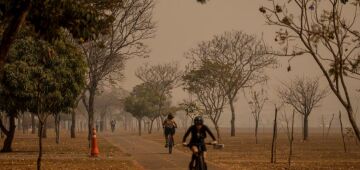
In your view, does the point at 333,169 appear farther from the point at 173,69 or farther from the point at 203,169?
the point at 173,69

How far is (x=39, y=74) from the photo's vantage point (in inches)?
1157

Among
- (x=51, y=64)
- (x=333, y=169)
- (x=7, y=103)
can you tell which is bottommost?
(x=333, y=169)

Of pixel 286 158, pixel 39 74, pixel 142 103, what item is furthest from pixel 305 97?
pixel 39 74

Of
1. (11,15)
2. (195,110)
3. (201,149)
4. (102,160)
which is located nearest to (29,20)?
(11,15)

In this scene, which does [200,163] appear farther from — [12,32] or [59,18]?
[12,32]

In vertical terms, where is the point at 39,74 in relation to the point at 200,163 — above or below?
above

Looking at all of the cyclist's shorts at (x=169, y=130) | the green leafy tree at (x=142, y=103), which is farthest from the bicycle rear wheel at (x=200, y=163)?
the green leafy tree at (x=142, y=103)

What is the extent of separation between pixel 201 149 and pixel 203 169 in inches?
23.1

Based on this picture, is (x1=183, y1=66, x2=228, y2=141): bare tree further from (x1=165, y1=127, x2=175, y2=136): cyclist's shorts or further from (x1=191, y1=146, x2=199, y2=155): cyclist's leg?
(x1=191, y1=146, x2=199, y2=155): cyclist's leg

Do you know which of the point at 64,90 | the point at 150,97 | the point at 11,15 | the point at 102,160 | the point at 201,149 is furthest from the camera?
the point at 150,97

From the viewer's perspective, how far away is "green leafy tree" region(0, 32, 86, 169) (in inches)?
1185

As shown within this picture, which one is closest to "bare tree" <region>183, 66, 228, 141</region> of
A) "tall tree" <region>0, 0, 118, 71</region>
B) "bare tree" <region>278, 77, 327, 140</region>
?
"bare tree" <region>278, 77, 327, 140</region>

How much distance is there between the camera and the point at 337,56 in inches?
659

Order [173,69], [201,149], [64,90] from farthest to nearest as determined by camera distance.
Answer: [173,69] → [64,90] → [201,149]
